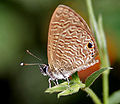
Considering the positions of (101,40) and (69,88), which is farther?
(101,40)

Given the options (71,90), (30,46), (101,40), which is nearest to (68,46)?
(101,40)

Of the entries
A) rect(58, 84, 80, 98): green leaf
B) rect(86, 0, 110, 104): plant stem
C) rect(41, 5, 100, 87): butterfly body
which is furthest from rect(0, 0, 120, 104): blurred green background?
rect(58, 84, 80, 98): green leaf

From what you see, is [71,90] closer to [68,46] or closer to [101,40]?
[68,46]

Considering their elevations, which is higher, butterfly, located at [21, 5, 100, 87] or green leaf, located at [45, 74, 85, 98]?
butterfly, located at [21, 5, 100, 87]

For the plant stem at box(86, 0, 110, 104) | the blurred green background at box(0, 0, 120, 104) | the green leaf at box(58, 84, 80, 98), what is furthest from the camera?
the blurred green background at box(0, 0, 120, 104)

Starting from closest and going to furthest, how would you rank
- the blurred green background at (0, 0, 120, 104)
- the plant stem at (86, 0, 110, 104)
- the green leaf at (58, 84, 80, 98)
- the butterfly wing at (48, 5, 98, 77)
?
the green leaf at (58, 84, 80, 98) < the butterfly wing at (48, 5, 98, 77) < the plant stem at (86, 0, 110, 104) < the blurred green background at (0, 0, 120, 104)

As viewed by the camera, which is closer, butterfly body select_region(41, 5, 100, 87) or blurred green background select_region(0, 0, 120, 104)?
butterfly body select_region(41, 5, 100, 87)

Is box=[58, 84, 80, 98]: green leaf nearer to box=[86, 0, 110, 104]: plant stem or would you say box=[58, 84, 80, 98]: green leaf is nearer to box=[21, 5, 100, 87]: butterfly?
box=[21, 5, 100, 87]: butterfly
